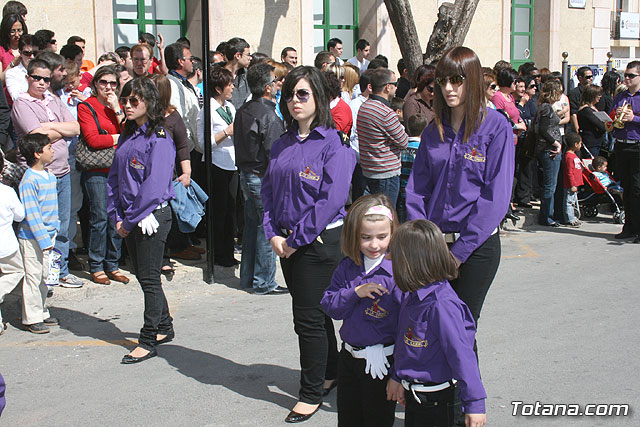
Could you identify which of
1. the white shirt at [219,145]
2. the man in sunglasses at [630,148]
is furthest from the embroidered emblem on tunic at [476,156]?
the man in sunglasses at [630,148]

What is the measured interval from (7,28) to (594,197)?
786 centimetres

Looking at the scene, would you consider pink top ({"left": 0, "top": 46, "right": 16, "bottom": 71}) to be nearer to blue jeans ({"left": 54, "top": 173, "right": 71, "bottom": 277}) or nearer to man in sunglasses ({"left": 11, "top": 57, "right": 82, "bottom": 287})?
man in sunglasses ({"left": 11, "top": 57, "right": 82, "bottom": 287})

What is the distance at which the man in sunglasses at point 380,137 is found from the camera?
796cm

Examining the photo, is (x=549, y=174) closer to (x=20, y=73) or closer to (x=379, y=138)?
(x=379, y=138)

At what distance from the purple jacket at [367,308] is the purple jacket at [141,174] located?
2.21 metres

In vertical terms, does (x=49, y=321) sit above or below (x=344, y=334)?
below

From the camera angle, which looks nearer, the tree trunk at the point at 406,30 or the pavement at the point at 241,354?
the pavement at the point at 241,354

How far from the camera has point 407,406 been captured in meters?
3.48

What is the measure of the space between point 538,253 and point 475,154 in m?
5.29

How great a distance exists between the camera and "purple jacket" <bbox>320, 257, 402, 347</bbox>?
3.72 metres

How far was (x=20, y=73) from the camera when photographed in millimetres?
8086

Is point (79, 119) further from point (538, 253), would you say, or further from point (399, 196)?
point (538, 253)

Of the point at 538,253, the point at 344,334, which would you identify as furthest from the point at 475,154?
the point at 538,253

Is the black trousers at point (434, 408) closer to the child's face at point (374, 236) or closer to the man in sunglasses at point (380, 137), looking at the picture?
the child's face at point (374, 236)
